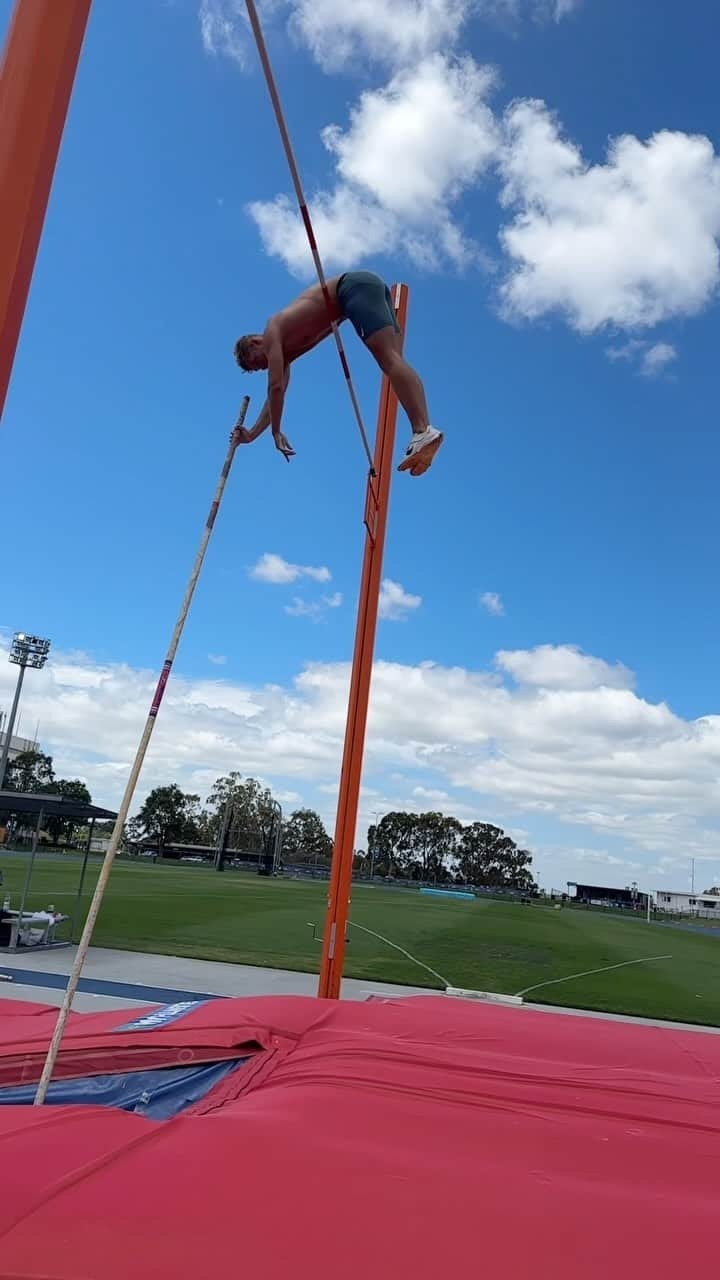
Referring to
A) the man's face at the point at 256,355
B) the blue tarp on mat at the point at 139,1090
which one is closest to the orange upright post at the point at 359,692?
the man's face at the point at 256,355

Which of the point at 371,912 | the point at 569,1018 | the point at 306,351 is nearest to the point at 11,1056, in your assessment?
the point at 569,1018

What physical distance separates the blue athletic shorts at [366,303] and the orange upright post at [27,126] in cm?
154

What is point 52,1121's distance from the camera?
146 centimetres

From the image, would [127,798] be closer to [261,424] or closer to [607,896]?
[261,424]

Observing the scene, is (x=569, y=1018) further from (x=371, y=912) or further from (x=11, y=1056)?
(x=371, y=912)

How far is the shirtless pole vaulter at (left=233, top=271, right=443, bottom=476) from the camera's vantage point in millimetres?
2734

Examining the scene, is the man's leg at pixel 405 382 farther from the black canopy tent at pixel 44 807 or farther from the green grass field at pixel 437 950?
the green grass field at pixel 437 950

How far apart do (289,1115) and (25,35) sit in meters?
1.96

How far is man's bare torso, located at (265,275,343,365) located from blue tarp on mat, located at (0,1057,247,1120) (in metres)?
2.34

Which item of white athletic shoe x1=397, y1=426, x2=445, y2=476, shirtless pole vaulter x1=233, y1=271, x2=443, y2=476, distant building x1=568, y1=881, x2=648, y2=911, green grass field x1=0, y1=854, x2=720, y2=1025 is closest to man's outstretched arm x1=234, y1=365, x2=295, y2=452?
shirtless pole vaulter x1=233, y1=271, x2=443, y2=476

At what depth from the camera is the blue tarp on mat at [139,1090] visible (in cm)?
213

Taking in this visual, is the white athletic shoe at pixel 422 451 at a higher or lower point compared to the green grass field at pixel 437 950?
higher

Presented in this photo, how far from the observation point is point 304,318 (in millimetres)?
2902

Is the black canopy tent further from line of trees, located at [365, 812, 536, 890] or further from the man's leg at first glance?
line of trees, located at [365, 812, 536, 890]
